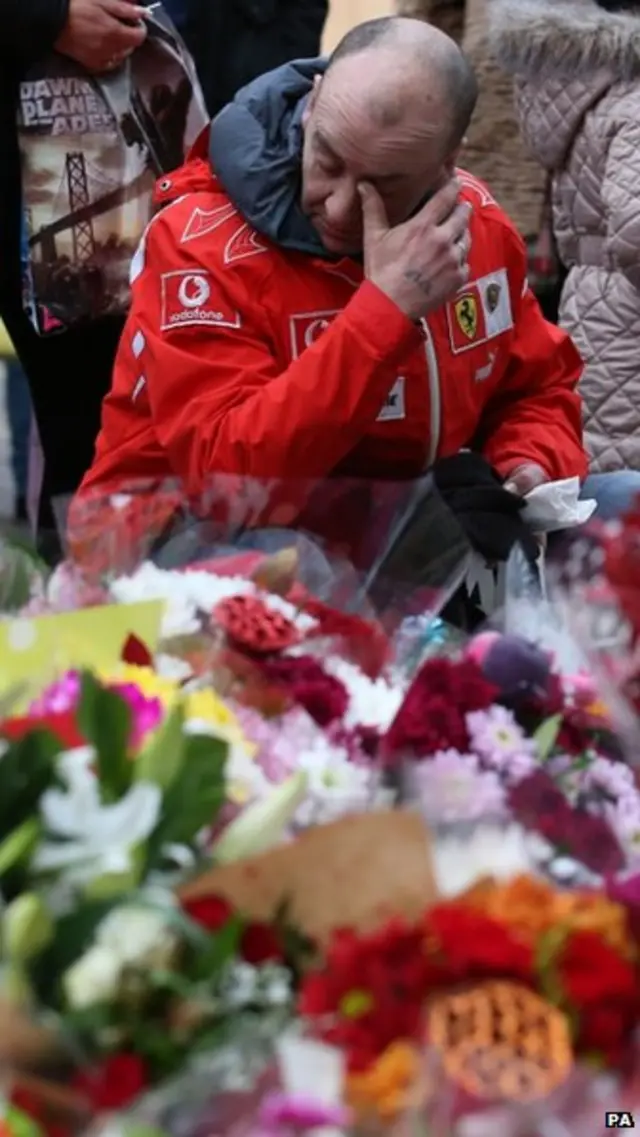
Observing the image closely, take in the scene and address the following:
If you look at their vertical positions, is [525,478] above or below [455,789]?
below

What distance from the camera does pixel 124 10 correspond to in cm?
224

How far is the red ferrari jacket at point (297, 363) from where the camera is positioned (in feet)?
5.63

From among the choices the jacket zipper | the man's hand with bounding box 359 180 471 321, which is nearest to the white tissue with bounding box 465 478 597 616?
the jacket zipper

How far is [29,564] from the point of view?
3.86 feet

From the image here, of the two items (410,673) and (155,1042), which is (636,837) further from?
(155,1042)

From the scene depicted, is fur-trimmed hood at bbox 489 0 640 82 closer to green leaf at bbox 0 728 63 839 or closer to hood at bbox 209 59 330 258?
hood at bbox 209 59 330 258

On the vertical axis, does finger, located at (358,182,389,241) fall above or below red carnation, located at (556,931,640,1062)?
below

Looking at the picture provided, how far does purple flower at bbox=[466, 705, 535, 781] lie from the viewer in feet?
3.36

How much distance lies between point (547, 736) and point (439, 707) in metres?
0.07

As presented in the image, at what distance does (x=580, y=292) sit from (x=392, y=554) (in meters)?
1.74

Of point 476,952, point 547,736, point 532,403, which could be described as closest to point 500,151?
point 532,403

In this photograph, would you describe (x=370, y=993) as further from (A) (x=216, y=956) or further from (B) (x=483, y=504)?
(B) (x=483, y=504)

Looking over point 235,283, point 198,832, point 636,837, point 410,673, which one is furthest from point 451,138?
point 198,832

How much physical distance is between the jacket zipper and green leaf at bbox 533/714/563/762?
86cm
